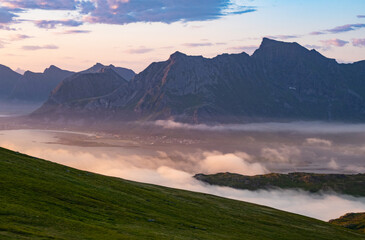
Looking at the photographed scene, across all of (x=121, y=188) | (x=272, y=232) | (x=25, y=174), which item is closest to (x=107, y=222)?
(x=25, y=174)

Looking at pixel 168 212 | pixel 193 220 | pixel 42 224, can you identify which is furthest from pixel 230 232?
pixel 42 224

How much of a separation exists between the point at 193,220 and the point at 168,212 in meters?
7.63

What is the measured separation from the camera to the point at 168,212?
124 metres

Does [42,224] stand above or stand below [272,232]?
above

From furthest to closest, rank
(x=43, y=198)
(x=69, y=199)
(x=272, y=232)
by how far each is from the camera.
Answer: (x=272, y=232)
(x=69, y=199)
(x=43, y=198)

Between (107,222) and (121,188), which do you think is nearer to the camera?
(107,222)

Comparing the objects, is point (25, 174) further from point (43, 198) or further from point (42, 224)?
point (42, 224)

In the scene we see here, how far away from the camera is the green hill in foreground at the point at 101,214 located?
72.1 m

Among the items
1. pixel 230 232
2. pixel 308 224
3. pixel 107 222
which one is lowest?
pixel 308 224

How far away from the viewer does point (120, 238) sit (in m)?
73.9

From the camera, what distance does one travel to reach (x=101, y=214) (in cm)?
9350

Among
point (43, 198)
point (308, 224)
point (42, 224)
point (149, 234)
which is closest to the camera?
point (42, 224)

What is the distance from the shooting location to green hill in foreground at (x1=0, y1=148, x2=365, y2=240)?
237ft

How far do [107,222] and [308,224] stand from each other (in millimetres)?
119157
